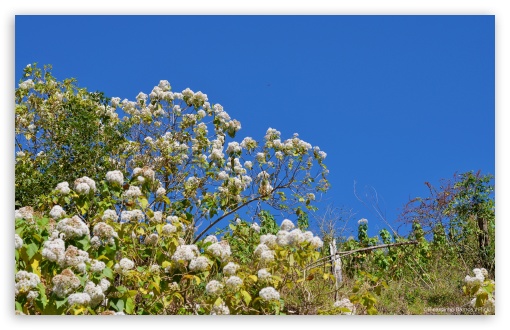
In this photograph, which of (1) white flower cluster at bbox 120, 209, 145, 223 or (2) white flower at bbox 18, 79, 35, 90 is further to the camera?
(2) white flower at bbox 18, 79, 35, 90

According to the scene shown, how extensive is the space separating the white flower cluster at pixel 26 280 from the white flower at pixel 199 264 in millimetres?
812

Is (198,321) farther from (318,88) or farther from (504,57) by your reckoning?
(504,57)

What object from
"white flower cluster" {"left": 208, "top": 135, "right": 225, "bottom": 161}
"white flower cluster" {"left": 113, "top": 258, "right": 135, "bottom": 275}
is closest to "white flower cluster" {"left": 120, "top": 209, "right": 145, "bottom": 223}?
"white flower cluster" {"left": 113, "top": 258, "right": 135, "bottom": 275}

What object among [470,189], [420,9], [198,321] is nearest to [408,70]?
[420,9]

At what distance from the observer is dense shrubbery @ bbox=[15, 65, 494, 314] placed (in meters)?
3.48

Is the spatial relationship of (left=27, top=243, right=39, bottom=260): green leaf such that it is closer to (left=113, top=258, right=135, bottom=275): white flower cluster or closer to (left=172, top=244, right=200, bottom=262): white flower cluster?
(left=113, top=258, right=135, bottom=275): white flower cluster

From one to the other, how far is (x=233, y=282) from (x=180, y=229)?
94 cm

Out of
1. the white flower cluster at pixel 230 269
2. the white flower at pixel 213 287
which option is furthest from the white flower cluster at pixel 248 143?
the white flower at pixel 213 287

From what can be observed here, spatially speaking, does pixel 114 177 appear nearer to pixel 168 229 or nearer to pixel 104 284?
pixel 168 229

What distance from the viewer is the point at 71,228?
339 centimetres

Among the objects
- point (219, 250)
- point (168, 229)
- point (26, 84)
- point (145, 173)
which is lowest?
point (219, 250)

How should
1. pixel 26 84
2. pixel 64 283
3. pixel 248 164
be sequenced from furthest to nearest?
1. pixel 26 84
2. pixel 248 164
3. pixel 64 283

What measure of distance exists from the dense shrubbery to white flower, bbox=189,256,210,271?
0.01 m

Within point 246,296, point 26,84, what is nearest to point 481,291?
point 246,296
